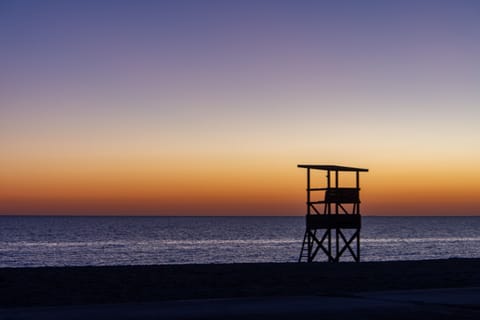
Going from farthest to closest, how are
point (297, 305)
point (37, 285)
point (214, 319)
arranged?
point (37, 285) → point (297, 305) → point (214, 319)

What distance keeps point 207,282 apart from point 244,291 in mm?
2491

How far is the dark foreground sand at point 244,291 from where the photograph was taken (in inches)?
463

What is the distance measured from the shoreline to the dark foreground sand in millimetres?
24

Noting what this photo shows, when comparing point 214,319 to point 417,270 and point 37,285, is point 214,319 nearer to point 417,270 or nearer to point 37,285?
point 37,285

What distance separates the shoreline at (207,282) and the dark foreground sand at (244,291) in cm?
2

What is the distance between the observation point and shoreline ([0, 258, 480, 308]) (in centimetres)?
1639

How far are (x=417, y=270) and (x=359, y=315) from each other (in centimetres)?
1314

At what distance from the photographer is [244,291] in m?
17.3

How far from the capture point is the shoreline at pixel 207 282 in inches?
645

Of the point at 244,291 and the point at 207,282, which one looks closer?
the point at 244,291

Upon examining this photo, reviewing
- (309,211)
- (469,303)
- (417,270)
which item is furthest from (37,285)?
(309,211)

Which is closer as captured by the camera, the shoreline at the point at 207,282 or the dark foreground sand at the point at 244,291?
the dark foreground sand at the point at 244,291

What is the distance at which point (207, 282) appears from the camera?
1956cm

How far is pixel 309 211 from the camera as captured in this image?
39688 mm
